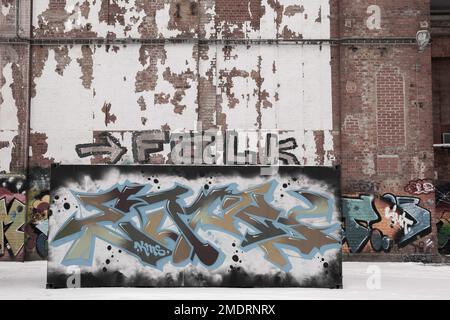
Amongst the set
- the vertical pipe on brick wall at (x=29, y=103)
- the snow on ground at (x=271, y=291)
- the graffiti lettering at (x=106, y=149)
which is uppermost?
the vertical pipe on brick wall at (x=29, y=103)

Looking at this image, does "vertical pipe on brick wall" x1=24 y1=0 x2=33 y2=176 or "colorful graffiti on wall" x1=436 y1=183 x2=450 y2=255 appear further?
"colorful graffiti on wall" x1=436 y1=183 x2=450 y2=255

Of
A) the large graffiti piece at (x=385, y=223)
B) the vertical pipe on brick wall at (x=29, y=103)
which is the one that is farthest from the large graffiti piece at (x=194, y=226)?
the vertical pipe on brick wall at (x=29, y=103)

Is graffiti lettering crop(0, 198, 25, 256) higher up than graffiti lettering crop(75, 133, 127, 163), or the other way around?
graffiti lettering crop(75, 133, 127, 163)

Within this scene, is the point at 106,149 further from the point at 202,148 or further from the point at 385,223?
the point at 385,223

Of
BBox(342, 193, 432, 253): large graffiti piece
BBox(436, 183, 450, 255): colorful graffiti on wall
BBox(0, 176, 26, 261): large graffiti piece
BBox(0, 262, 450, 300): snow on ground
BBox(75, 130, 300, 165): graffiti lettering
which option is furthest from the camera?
BBox(436, 183, 450, 255): colorful graffiti on wall

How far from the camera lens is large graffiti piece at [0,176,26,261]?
1544 cm

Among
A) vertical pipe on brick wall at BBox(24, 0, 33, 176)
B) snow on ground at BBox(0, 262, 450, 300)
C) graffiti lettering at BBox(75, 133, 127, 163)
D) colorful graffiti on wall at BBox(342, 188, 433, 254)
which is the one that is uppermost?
vertical pipe on brick wall at BBox(24, 0, 33, 176)

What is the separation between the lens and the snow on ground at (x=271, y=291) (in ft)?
28.8

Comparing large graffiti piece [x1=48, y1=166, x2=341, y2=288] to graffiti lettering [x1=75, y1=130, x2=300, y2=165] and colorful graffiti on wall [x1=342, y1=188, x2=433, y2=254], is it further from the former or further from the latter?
colorful graffiti on wall [x1=342, y1=188, x2=433, y2=254]

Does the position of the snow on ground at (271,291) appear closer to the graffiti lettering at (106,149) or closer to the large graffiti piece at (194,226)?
the large graffiti piece at (194,226)

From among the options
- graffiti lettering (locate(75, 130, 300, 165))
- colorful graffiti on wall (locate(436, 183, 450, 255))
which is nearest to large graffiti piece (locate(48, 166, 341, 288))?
graffiti lettering (locate(75, 130, 300, 165))

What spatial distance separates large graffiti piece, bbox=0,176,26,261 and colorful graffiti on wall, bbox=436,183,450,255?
38.9 feet

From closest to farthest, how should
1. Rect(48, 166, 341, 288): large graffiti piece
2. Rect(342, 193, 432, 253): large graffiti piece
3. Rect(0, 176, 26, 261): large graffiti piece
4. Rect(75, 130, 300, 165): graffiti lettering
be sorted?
Rect(48, 166, 341, 288): large graffiti piece
Rect(0, 176, 26, 261): large graffiti piece
Rect(342, 193, 432, 253): large graffiti piece
Rect(75, 130, 300, 165): graffiti lettering

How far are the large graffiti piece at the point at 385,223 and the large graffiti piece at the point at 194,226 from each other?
5.76 metres
